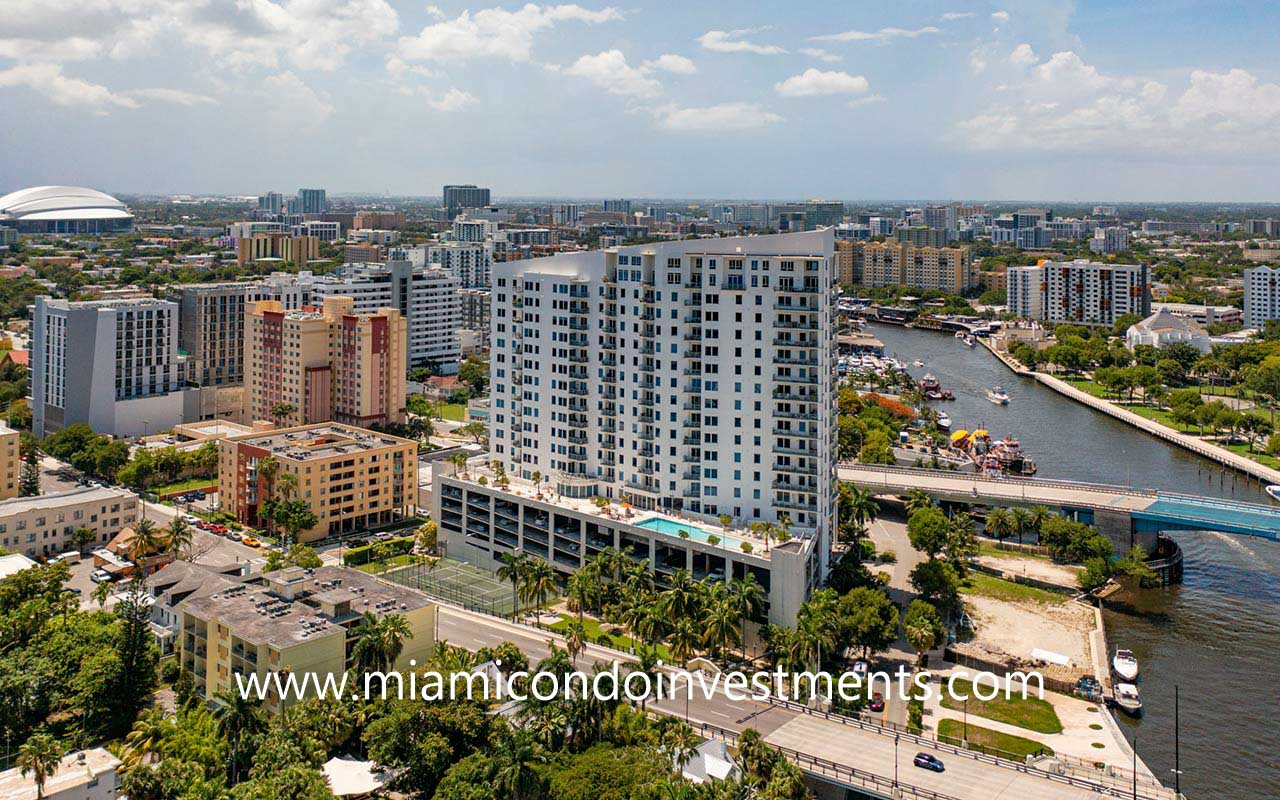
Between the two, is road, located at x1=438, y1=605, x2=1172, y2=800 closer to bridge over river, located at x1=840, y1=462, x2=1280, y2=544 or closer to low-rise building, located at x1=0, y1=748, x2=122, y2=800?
low-rise building, located at x1=0, y1=748, x2=122, y2=800

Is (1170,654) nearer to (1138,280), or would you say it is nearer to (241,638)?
(241,638)

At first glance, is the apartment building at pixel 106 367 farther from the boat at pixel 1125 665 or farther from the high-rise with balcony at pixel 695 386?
the boat at pixel 1125 665

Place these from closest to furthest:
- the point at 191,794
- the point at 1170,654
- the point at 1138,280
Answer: the point at 191,794 → the point at 1170,654 → the point at 1138,280

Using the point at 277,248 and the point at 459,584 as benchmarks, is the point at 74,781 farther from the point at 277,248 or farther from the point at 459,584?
the point at 277,248

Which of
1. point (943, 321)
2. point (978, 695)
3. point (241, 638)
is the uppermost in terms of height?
point (943, 321)

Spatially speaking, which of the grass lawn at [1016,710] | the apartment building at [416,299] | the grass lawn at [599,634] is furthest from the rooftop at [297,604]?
the apartment building at [416,299]

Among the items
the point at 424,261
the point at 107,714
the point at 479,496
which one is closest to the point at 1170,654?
the point at 479,496
